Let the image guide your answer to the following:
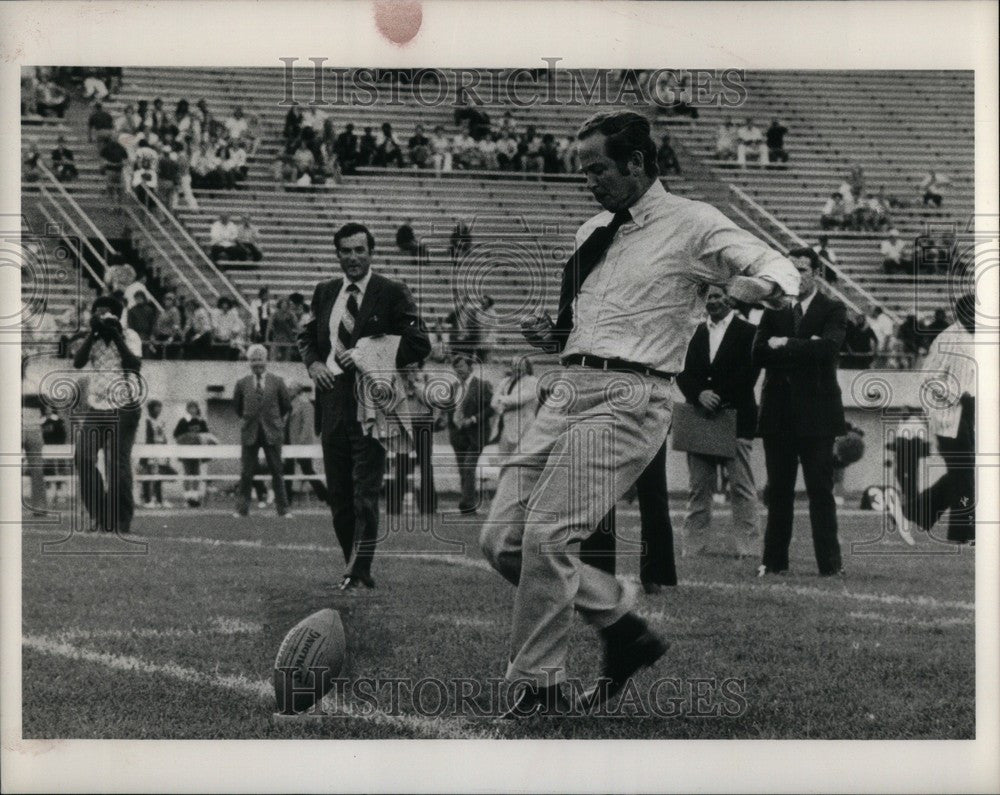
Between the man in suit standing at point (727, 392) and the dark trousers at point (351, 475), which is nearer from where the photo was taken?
the dark trousers at point (351, 475)

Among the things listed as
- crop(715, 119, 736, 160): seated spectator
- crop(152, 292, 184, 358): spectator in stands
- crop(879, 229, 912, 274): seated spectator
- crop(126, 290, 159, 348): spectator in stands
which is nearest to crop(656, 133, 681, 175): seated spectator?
crop(715, 119, 736, 160): seated spectator

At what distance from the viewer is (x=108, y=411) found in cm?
691

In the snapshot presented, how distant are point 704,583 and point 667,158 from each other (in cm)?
207

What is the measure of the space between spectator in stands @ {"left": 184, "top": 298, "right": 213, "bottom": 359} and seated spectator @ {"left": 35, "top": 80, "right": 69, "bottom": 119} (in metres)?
1.02

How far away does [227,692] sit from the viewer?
20.7 feet

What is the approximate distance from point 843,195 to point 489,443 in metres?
1.99

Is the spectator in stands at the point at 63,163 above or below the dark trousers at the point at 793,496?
above

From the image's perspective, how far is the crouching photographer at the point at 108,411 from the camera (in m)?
6.83

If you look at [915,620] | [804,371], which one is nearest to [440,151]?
[804,371]

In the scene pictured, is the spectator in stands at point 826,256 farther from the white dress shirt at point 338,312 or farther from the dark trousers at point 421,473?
the white dress shirt at point 338,312

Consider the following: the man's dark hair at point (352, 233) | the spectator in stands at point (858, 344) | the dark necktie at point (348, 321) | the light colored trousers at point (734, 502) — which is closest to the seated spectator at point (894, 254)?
the spectator in stands at point (858, 344)

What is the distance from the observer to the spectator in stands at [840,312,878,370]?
280 inches

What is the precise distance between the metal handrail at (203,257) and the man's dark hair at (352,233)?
505 millimetres

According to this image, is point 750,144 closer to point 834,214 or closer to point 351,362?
point 834,214
